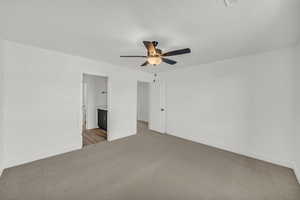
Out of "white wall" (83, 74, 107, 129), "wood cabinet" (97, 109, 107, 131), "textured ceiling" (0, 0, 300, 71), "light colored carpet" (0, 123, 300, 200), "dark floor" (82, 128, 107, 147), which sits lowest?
"light colored carpet" (0, 123, 300, 200)

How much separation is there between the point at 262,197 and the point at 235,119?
1.72 metres

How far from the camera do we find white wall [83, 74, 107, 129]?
15.9ft

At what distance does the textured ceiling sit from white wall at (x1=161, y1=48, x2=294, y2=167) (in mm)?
528

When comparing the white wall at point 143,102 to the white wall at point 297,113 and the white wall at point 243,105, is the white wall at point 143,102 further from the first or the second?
the white wall at point 297,113

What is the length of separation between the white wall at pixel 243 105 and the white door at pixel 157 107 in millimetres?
696

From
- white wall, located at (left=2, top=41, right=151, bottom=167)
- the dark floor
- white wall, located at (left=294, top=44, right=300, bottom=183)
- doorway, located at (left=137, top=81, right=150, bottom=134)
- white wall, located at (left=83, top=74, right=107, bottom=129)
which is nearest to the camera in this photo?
white wall, located at (left=294, top=44, right=300, bottom=183)

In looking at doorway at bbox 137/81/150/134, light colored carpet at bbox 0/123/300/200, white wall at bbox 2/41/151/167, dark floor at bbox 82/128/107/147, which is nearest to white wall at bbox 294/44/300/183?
light colored carpet at bbox 0/123/300/200

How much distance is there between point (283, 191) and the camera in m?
1.77

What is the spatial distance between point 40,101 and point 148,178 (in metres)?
2.70

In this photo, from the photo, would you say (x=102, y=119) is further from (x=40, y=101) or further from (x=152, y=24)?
(x=152, y=24)

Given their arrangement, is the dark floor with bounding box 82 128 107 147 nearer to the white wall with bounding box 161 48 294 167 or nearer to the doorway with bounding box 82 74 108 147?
the doorway with bounding box 82 74 108 147

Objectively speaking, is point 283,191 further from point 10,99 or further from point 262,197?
point 10,99

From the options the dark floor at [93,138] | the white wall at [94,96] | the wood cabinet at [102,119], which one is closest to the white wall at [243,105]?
the dark floor at [93,138]

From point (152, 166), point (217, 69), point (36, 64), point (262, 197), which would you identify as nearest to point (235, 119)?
point (217, 69)
